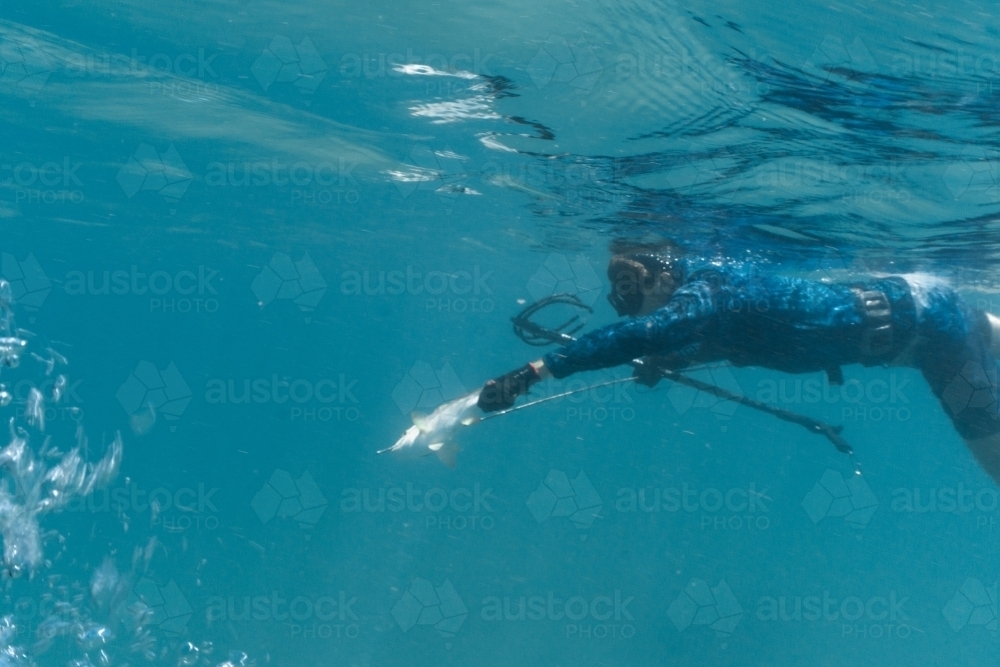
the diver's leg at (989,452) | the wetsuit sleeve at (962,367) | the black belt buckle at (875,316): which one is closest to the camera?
the black belt buckle at (875,316)

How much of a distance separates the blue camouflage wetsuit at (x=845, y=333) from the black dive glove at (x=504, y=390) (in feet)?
5.11

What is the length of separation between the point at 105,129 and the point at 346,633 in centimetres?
1523

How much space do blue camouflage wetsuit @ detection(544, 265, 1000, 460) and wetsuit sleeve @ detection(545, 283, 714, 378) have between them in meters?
0.46

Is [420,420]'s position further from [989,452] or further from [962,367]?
[989,452]

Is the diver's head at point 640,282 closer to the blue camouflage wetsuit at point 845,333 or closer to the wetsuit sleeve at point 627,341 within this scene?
the blue camouflage wetsuit at point 845,333

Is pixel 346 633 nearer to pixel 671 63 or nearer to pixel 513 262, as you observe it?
pixel 513 262

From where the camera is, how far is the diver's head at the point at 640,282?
25.1ft

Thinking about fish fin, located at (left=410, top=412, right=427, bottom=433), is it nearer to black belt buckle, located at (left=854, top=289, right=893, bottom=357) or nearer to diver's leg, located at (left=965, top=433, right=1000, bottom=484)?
black belt buckle, located at (left=854, top=289, right=893, bottom=357)

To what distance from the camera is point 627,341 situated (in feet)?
18.7

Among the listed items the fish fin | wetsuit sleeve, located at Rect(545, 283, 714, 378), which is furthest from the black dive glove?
the fish fin

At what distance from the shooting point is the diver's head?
7652 millimetres

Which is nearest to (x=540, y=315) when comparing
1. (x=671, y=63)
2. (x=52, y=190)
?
(x=52, y=190)

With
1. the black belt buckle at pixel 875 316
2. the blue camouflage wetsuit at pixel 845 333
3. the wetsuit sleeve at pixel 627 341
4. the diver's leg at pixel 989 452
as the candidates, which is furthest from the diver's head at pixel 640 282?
the diver's leg at pixel 989 452

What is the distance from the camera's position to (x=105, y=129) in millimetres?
14422
